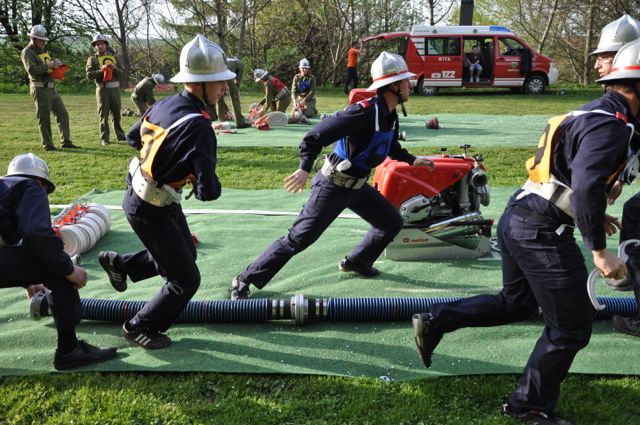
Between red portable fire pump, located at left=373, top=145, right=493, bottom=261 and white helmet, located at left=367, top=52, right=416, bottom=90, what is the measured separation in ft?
4.12

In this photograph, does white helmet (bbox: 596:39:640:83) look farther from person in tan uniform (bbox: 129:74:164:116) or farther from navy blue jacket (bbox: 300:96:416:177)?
person in tan uniform (bbox: 129:74:164:116)

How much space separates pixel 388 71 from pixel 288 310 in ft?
6.39

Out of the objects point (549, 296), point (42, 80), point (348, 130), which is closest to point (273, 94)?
point (42, 80)

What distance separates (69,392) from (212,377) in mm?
856

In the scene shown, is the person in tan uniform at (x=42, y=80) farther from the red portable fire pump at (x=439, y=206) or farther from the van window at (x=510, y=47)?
the van window at (x=510, y=47)

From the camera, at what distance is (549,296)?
3.08 m

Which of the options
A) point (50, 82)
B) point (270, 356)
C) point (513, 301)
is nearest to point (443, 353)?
point (513, 301)

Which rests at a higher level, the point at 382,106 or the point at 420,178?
the point at 382,106

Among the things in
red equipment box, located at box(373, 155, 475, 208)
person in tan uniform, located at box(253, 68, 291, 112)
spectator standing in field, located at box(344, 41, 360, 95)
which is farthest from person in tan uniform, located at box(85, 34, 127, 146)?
spectator standing in field, located at box(344, 41, 360, 95)

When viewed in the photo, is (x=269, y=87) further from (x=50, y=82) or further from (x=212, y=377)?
(x=212, y=377)

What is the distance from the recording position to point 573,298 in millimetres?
3033

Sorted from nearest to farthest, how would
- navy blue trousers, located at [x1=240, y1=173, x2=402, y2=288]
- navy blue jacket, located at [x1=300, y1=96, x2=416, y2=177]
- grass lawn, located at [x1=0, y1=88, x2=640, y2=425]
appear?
grass lawn, located at [x1=0, y1=88, x2=640, y2=425] < navy blue jacket, located at [x1=300, y1=96, x2=416, y2=177] < navy blue trousers, located at [x1=240, y1=173, x2=402, y2=288]

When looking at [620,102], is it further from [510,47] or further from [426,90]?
[510,47]

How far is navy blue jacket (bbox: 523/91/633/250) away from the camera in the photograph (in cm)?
270
